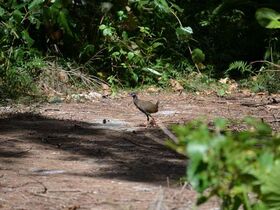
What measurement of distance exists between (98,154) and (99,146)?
335mm

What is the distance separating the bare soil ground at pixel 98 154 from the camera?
146 inches

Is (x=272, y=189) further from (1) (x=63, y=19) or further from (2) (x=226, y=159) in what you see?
(1) (x=63, y=19)

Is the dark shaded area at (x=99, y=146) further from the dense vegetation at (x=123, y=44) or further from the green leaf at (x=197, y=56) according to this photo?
the green leaf at (x=197, y=56)

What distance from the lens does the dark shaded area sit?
14.8 ft

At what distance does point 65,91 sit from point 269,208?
21.7 ft

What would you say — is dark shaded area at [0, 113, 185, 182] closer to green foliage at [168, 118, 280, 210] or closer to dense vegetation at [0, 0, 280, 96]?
dense vegetation at [0, 0, 280, 96]

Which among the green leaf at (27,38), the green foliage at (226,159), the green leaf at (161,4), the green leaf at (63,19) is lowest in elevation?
the green foliage at (226,159)

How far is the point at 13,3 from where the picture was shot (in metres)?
8.99

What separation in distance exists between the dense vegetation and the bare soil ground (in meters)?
0.95

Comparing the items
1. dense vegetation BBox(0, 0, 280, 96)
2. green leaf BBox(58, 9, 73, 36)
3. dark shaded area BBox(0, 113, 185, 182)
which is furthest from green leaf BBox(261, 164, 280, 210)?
green leaf BBox(58, 9, 73, 36)

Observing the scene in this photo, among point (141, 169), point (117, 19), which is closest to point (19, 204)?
point (141, 169)

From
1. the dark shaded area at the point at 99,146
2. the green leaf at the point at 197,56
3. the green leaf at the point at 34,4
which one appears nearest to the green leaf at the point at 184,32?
the green leaf at the point at 197,56

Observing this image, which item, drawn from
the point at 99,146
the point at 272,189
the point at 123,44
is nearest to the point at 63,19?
the point at 123,44

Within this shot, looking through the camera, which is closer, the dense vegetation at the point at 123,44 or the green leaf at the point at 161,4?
the dense vegetation at the point at 123,44
